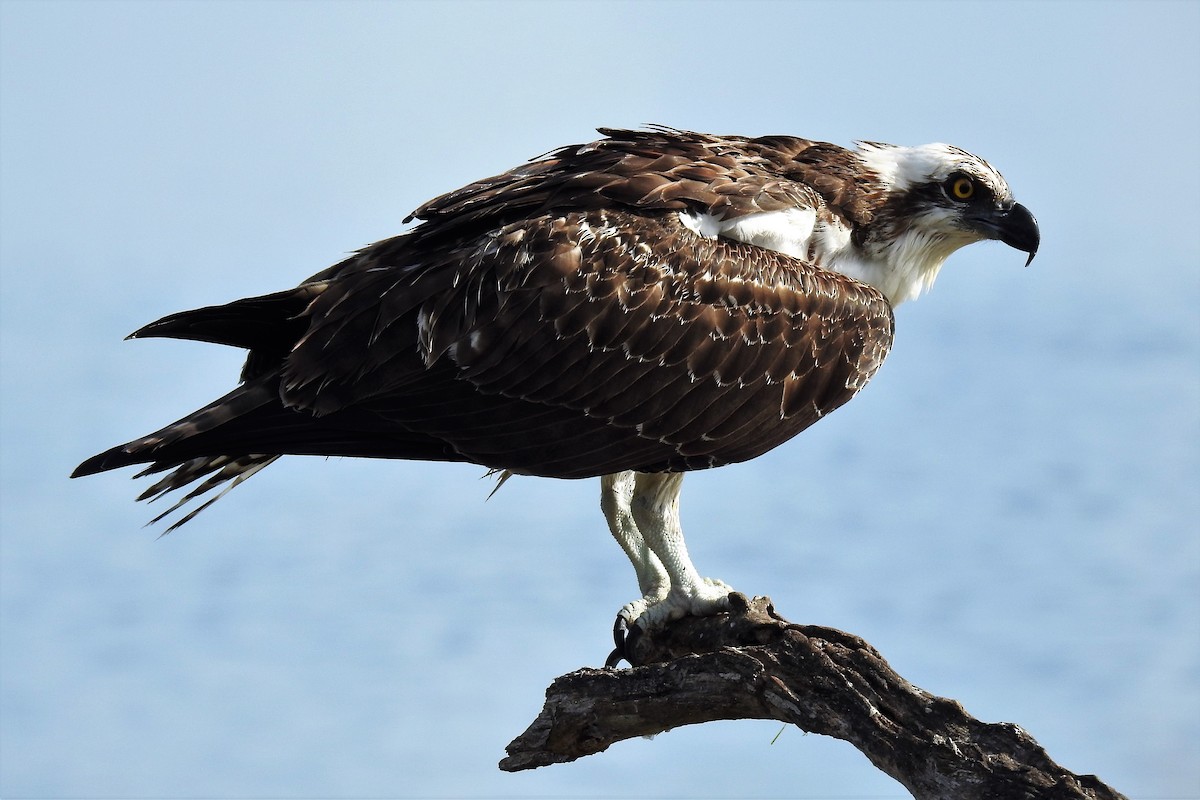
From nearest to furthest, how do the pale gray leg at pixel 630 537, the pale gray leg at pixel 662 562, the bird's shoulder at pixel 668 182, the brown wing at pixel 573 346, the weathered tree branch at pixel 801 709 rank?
the weathered tree branch at pixel 801 709 → the brown wing at pixel 573 346 → the bird's shoulder at pixel 668 182 → the pale gray leg at pixel 662 562 → the pale gray leg at pixel 630 537

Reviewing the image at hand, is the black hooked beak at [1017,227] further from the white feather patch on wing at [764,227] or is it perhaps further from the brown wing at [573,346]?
the brown wing at [573,346]

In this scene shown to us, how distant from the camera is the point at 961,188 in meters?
8.30

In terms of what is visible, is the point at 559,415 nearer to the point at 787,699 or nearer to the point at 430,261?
the point at 430,261

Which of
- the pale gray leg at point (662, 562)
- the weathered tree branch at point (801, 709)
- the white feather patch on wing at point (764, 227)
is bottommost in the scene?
the weathered tree branch at point (801, 709)

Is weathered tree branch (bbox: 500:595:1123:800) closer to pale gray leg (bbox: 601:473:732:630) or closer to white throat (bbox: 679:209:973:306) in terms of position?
pale gray leg (bbox: 601:473:732:630)

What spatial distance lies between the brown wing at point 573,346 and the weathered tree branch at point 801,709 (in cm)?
110

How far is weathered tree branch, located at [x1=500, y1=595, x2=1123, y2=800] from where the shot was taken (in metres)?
6.38

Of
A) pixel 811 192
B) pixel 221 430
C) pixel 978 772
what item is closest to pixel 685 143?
pixel 811 192

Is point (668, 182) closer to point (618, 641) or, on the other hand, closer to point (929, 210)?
point (929, 210)

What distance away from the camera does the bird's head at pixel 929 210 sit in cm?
824

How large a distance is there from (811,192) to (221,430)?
3579 mm

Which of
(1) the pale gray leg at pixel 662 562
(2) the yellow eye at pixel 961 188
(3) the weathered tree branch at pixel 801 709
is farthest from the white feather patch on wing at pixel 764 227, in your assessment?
(3) the weathered tree branch at pixel 801 709

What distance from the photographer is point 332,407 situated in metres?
7.34

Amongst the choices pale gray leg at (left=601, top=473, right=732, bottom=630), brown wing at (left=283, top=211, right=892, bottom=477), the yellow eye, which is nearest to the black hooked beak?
the yellow eye
